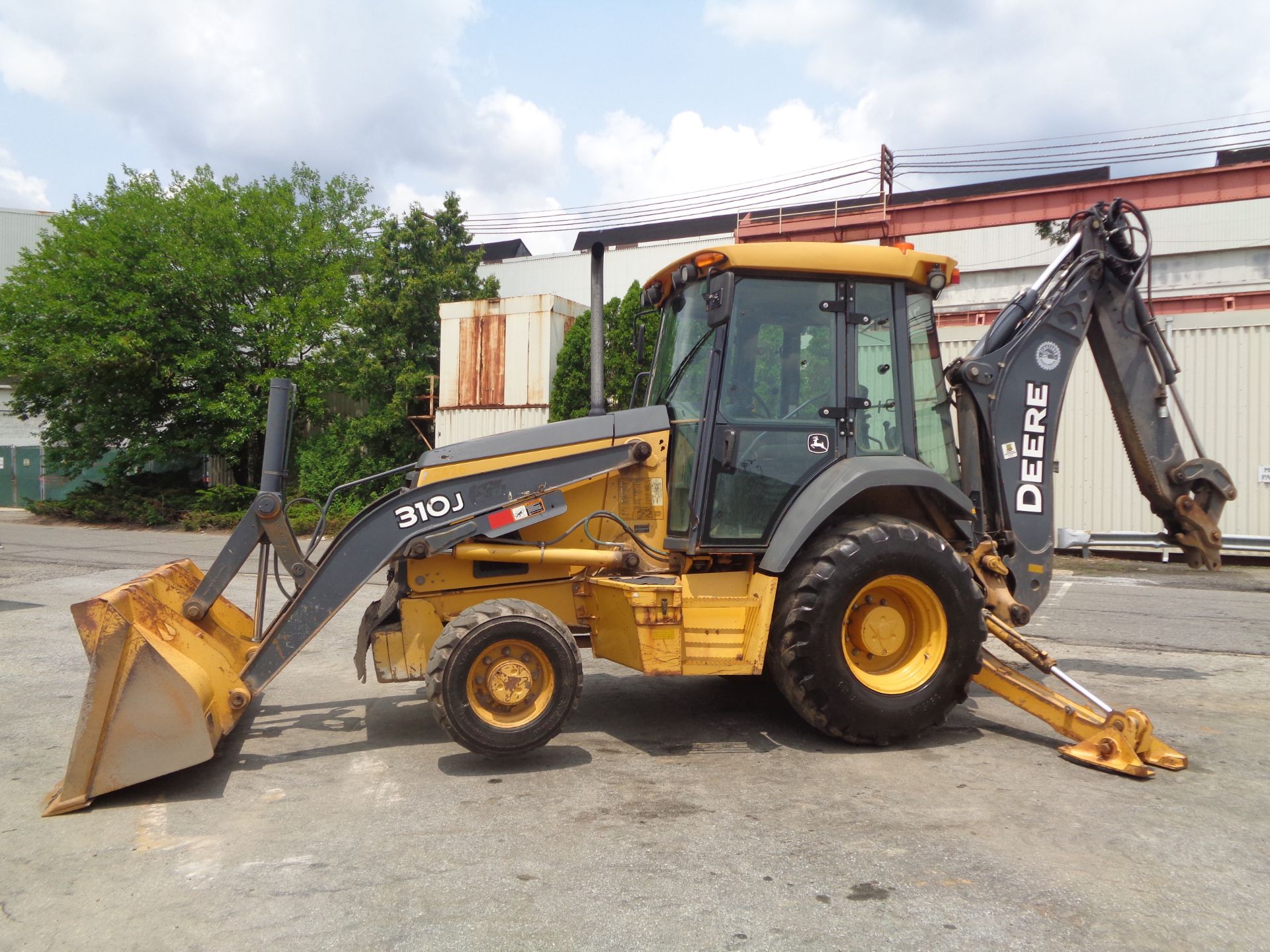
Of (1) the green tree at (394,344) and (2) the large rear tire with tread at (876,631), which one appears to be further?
(1) the green tree at (394,344)

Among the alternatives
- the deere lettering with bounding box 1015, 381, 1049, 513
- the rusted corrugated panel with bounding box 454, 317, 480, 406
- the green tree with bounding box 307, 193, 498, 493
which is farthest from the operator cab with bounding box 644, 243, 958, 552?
the green tree with bounding box 307, 193, 498, 493

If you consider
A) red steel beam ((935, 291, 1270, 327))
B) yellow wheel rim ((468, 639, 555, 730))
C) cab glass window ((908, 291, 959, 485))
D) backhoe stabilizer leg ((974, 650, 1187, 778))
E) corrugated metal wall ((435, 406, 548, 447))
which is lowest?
backhoe stabilizer leg ((974, 650, 1187, 778))

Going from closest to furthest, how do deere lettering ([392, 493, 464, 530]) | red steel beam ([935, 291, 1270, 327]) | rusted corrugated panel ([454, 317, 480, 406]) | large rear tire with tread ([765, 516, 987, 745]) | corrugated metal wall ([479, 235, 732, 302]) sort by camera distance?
1. large rear tire with tread ([765, 516, 987, 745])
2. deere lettering ([392, 493, 464, 530])
3. red steel beam ([935, 291, 1270, 327])
4. rusted corrugated panel ([454, 317, 480, 406])
5. corrugated metal wall ([479, 235, 732, 302])

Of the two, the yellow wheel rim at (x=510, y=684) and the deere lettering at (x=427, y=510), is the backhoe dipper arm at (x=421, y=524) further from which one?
the yellow wheel rim at (x=510, y=684)

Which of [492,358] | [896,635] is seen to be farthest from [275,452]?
[492,358]

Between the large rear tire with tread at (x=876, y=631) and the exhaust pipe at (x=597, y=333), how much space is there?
1523 millimetres

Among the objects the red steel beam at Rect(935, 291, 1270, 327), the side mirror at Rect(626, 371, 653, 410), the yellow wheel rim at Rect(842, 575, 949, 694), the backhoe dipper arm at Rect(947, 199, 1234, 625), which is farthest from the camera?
the red steel beam at Rect(935, 291, 1270, 327)

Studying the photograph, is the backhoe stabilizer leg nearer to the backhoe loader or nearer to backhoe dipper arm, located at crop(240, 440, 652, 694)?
the backhoe loader

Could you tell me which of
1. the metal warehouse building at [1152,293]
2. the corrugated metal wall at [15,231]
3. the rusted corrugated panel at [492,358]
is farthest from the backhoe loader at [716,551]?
the corrugated metal wall at [15,231]

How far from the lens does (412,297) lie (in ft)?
72.0

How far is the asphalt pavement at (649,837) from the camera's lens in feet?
10.4

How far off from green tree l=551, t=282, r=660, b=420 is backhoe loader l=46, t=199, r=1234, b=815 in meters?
11.4

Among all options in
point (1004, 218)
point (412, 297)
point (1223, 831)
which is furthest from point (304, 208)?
point (1223, 831)

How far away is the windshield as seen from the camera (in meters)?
5.27
